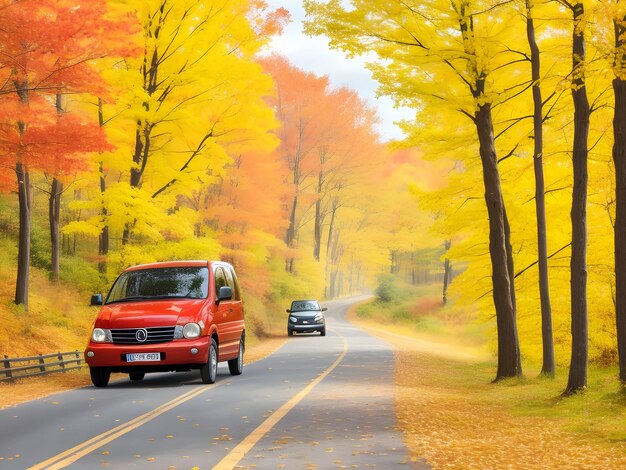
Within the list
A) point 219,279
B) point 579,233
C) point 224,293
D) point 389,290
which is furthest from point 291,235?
point 579,233

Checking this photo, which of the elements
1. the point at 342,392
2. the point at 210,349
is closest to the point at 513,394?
the point at 342,392

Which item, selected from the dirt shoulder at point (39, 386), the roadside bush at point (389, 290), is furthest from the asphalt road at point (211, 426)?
the roadside bush at point (389, 290)

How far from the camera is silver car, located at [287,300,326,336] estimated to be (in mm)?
39219

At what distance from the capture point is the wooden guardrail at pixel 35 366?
52.6ft

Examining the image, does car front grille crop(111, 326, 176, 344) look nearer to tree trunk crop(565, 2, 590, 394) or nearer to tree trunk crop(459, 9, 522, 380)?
tree trunk crop(565, 2, 590, 394)

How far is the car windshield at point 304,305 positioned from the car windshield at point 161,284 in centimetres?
2434

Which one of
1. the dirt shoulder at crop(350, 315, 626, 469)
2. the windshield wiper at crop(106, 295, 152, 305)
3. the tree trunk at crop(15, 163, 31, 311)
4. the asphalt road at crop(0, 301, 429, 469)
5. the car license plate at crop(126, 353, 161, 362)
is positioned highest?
the tree trunk at crop(15, 163, 31, 311)

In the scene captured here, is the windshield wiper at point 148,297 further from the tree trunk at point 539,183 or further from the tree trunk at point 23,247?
the tree trunk at point 23,247

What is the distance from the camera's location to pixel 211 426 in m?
9.80

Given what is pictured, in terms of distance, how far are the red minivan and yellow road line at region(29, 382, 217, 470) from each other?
1823 mm

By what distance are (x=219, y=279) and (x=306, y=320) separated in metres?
23.4

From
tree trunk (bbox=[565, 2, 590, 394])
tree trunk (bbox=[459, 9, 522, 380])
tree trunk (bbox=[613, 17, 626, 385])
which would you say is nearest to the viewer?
tree trunk (bbox=[613, 17, 626, 385])

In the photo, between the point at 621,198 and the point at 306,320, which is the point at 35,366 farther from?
the point at 306,320

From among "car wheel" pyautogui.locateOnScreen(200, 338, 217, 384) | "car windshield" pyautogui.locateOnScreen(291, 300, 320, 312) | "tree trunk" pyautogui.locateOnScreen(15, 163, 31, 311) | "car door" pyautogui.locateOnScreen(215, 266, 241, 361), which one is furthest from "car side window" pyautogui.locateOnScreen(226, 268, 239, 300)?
"car windshield" pyautogui.locateOnScreen(291, 300, 320, 312)
